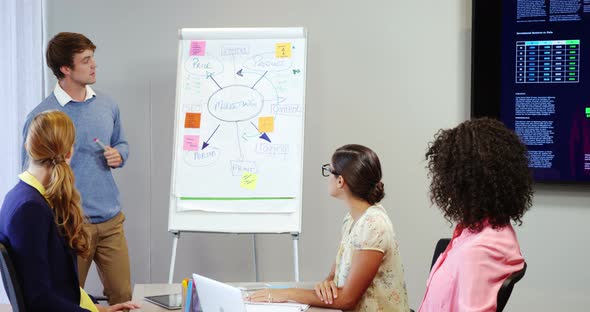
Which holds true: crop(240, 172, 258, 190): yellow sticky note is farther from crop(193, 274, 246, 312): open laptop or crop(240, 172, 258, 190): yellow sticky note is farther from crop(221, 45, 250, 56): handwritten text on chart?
crop(193, 274, 246, 312): open laptop

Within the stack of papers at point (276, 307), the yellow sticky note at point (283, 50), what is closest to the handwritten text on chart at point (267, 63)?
the yellow sticky note at point (283, 50)

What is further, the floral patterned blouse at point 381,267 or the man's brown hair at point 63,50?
the man's brown hair at point 63,50

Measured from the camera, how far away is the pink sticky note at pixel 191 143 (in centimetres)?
368

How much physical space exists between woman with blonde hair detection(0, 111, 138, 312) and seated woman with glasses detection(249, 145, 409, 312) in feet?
2.00

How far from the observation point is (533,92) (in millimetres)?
3791

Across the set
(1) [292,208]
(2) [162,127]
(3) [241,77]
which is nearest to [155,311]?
(1) [292,208]

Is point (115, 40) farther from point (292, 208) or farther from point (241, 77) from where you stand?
point (292, 208)

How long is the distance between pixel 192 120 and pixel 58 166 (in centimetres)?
143

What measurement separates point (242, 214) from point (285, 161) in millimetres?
345

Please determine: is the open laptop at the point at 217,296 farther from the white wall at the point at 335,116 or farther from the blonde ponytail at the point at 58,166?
the white wall at the point at 335,116

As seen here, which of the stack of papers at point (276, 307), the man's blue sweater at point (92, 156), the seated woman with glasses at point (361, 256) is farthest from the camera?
the man's blue sweater at point (92, 156)

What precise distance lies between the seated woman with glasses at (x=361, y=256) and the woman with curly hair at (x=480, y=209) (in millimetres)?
568

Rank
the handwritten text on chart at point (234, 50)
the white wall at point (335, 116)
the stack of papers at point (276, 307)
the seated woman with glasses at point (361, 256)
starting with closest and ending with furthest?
the stack of papers at point (276, 307) < the seated woman with glasses at point (361, 256) < the handwritten text on chart at point (234, 50) < the white wall at point (335, 116)


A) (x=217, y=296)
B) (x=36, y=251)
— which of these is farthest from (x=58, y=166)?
(x=217, y=296)
